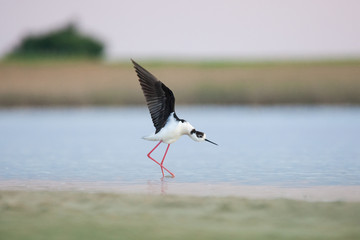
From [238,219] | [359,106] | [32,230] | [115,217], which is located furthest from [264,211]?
[359,106]

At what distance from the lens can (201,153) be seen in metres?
9.28

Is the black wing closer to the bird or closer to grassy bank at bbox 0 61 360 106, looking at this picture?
the bird

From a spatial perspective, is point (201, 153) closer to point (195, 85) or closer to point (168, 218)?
point (168, 218)

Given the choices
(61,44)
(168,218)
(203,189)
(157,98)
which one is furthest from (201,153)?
(61,44)

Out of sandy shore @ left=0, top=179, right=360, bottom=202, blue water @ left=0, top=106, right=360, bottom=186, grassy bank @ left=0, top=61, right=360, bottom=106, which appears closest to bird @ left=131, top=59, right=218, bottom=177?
blue water @ left=0, top=106, right=360, bottom=186

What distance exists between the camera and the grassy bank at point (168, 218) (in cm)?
406

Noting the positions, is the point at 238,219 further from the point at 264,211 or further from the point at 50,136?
the point at 50,136

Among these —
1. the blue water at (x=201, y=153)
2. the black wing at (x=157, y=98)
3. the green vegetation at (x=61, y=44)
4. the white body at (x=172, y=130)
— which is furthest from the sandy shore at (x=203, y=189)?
the green vegetation at (x=61, y=44)

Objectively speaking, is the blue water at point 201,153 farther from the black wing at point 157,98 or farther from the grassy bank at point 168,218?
the grassy bank at point 168,218

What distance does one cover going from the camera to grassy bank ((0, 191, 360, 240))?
4.06 metres

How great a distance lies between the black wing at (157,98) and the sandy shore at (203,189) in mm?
932

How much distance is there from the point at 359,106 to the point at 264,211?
15.0m

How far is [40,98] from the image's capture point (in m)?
19.8

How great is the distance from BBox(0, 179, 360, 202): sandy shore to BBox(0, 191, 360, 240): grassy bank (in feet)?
0.98
